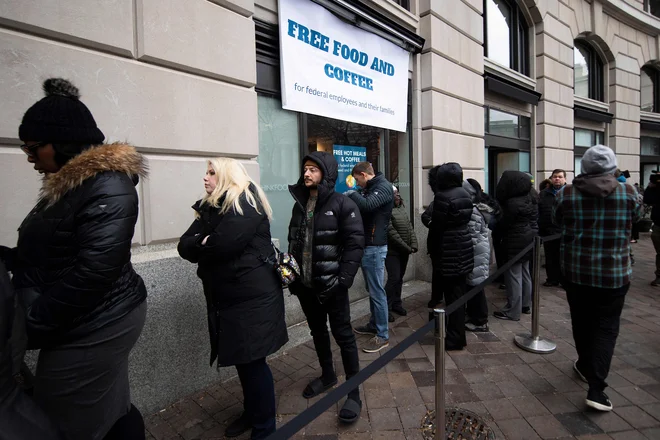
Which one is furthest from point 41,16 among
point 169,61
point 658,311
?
point 658,311

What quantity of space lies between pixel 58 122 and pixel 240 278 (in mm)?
1224

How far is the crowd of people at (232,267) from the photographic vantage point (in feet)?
4.99

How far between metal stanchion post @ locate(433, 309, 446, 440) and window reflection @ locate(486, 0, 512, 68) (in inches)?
340

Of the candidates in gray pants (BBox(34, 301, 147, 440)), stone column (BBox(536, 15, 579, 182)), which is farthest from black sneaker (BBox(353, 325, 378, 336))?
stone column (BBox(536, 15, 579, 182))

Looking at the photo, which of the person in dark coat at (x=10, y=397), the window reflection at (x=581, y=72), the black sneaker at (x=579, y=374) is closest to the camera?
the person in dark coat at (x=10, y=397)

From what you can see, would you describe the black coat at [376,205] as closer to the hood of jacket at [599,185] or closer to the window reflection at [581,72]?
the hood of jacket at [599,185]

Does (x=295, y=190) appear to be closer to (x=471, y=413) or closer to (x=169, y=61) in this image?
(x=169, y=61)

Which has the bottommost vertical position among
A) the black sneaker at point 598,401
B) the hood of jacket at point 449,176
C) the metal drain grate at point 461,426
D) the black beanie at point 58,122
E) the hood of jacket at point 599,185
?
the metal drain grate at point 461,426

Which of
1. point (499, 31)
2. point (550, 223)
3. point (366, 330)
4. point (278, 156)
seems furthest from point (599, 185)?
point (499, 31)

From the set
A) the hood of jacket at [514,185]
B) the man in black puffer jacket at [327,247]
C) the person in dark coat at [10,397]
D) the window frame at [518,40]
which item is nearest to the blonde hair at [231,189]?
the man in black puffer jacket at [327,247]

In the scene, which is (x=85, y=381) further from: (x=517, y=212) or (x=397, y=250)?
(x=517, y=212)

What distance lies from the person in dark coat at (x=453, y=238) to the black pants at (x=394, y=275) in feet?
3.18

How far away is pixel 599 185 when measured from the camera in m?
2.62

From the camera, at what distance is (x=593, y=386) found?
271 centimetres
